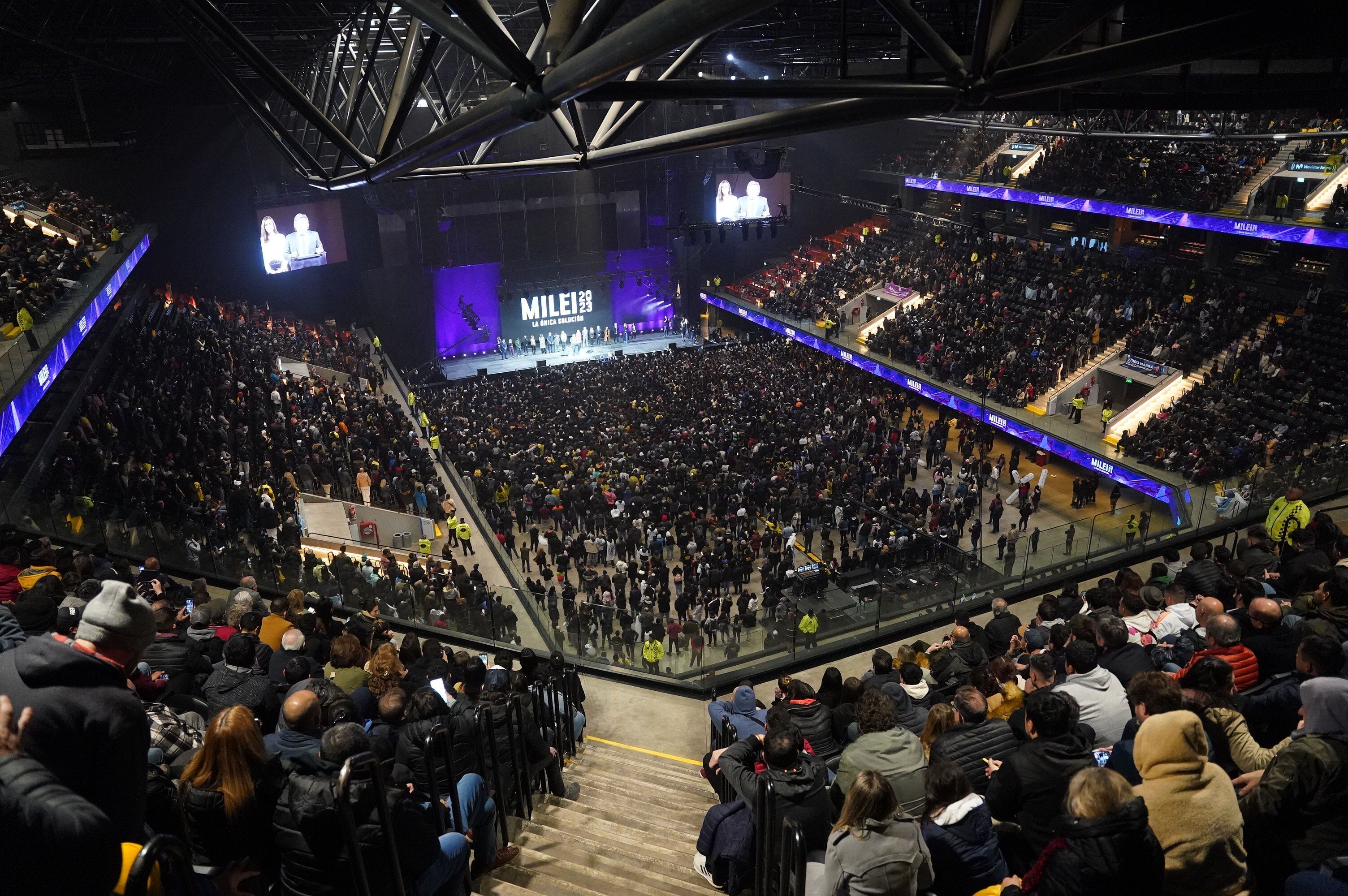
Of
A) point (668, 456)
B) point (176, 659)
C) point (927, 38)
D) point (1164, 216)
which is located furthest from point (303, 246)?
point (927, 38)

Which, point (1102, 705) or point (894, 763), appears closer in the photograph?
point (894, 763)

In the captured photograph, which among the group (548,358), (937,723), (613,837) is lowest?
(548,358)

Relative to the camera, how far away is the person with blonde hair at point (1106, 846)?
8.86ft

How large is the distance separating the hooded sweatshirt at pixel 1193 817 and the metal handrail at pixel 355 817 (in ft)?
8.66

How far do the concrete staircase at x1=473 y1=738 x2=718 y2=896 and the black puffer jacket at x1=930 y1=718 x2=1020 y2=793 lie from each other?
1.47 metres

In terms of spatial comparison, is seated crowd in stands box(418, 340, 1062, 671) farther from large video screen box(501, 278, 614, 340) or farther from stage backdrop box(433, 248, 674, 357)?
large video screen box(501, 278, 614, 340)

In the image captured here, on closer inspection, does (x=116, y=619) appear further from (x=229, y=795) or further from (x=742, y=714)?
(x=742, y=714)

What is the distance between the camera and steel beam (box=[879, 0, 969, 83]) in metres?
3.73

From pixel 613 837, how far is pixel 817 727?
157 cm

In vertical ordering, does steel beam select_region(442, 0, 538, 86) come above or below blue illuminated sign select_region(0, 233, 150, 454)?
above

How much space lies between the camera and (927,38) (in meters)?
3.81

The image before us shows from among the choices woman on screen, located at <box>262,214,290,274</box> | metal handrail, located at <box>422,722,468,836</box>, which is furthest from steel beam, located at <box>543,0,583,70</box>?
woman on screen, located at <box>262,214,290,274</box>

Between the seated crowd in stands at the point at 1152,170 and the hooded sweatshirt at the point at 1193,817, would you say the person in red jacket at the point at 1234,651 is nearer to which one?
the hooded sweatshirt at the point at 1193,817

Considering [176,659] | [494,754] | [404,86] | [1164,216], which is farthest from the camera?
[1164,216]
